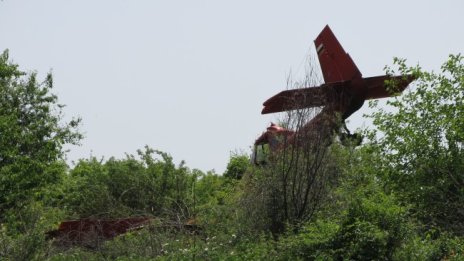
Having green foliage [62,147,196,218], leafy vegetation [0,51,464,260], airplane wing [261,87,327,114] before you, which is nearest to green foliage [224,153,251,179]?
green foliage [62,147,196,218]

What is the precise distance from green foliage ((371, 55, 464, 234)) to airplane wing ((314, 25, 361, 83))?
8.01m

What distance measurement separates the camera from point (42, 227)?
14.2m

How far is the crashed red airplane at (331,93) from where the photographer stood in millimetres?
17719

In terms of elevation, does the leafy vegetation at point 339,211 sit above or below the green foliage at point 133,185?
below

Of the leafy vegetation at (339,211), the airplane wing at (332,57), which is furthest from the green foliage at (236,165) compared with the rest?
the leafy vegetation at (339,211)

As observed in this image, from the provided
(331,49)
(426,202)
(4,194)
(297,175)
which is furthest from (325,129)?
(4,194)

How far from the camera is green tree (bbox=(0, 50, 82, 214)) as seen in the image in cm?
2673

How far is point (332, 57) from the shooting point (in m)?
28.5

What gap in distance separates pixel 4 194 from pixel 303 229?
14.7m

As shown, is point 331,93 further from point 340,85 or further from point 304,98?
point 340,85

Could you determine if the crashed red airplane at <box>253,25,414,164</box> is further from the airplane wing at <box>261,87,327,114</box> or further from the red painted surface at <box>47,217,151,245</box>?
the red painted surface at <box>47,217,151,245</box>

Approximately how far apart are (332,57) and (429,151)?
1098 centimetres

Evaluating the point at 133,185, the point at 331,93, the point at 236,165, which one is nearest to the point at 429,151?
the point at 331,93

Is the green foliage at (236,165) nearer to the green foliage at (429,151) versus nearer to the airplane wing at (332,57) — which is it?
the airplane wing at (332,57)
